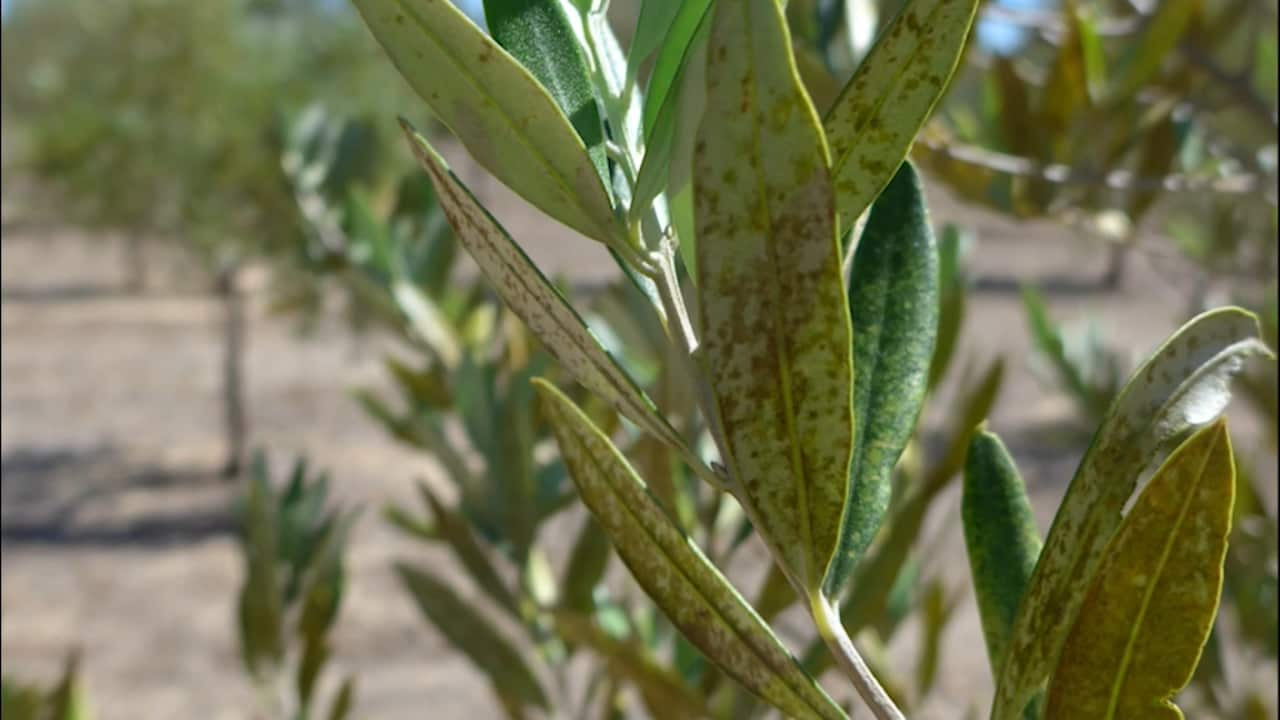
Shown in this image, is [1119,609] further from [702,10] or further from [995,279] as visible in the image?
[995,279]

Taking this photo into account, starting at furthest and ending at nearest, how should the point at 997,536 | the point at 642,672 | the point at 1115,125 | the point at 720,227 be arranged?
the point at 1115,125 < the point at 642,672 < the point at 997,536 < the point at 720,227

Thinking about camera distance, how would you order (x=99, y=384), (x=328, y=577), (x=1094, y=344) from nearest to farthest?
1. (x=328, y=577)
2. (x=1094, y=344)
3. (x=99, y=384)

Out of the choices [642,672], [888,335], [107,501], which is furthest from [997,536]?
[107,501]

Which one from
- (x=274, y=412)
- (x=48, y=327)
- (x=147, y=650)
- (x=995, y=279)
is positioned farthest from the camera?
(x=995, y=279)

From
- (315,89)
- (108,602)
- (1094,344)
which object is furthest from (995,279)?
(1094,344)

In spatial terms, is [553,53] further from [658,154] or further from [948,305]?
[948,305]

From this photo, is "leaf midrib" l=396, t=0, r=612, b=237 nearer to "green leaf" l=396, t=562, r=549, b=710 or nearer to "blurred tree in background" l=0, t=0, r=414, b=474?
"green leaf" l=396, t=562, r=549, b=710

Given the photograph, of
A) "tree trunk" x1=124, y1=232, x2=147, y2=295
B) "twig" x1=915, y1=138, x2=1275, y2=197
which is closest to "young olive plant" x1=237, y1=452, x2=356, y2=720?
"twig" x1=915, y1=138, x2=1275, y2=197

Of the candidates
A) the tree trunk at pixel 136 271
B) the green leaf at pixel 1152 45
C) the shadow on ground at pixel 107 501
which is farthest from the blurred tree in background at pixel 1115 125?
the tree trunk at pixel 136 271

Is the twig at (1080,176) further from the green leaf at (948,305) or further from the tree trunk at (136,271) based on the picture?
the tree trunk at (136,271)
